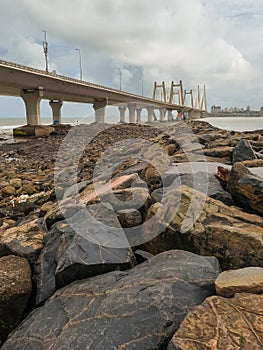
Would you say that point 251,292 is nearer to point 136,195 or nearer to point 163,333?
point 163,333

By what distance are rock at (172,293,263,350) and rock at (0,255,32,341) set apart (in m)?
1.75

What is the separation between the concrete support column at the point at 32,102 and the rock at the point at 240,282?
112ft

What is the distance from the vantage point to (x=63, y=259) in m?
3.01

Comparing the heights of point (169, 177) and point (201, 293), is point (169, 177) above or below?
above

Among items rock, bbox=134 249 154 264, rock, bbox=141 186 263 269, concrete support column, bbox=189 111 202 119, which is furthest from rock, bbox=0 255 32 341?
concrete support column, bbox=189 111 202 119

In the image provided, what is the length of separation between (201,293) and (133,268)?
877mm

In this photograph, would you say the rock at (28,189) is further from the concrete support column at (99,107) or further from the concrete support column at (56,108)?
the concrete support column at (56,108)

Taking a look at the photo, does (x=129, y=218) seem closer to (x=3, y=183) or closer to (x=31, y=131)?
(x=3, y=183)

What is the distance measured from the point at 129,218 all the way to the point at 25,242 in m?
1.38

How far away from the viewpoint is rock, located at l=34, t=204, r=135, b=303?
2.94 meters

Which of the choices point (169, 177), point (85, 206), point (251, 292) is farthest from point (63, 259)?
point (169, 177)

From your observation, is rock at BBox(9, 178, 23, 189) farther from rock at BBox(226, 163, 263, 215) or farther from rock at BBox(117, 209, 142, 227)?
rock at BBox(226, 163, 263, 215)

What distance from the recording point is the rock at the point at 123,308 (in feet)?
6.76

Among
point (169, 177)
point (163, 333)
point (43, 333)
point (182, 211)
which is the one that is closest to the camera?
point (163, 333)
